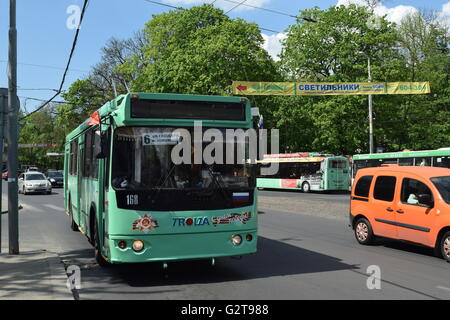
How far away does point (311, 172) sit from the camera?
38.7 metres

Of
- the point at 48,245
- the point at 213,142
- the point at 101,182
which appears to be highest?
the point at 213,142

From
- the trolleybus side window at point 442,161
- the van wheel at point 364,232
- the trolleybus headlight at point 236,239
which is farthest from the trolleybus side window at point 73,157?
the trolleybus side window at point 442,161

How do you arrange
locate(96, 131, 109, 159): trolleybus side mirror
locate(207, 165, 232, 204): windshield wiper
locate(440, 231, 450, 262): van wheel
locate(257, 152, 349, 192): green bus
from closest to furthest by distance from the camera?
locate(96, 131, 109, 159): trolleybus side mirror, locate(207, 165, 232, 204): windshield wiper, locate(440, 231, 450, 262): van wheel, locate(257, 152, 349, 192): green bus

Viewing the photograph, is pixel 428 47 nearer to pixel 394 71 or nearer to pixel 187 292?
pixel 394 71

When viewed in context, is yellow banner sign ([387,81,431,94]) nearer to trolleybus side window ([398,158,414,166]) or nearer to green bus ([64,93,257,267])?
trolleybus side window ([398,158,414,166])

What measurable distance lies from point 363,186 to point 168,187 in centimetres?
589

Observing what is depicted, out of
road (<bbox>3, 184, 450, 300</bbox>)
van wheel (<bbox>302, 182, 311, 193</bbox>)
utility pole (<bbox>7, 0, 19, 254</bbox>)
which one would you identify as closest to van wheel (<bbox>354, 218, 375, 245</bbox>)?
road (<bbox>3, 184, 450, 300</bbox>)

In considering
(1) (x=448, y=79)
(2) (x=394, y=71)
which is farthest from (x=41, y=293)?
(1) (x=448, y=79)

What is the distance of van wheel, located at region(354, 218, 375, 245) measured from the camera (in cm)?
1112

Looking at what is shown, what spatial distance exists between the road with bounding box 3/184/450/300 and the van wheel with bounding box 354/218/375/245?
Result: 0.62 ft

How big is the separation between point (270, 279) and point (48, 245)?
5971 millimetres

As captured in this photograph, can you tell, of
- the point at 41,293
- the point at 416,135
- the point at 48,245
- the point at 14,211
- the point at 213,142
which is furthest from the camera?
the point at 416,135

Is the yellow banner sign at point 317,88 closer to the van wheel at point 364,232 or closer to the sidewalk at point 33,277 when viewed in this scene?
the van wheel at point 364,232

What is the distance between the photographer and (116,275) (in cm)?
800
